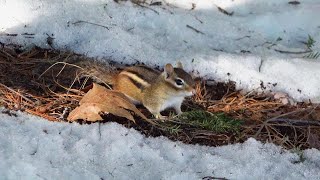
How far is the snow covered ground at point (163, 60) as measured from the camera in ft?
10.1

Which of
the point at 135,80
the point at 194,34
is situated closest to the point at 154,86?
the point at 135,80

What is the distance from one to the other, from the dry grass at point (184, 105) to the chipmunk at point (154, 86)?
0.33 feet

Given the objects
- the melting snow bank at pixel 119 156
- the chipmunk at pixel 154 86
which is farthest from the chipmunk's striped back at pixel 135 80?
the melting snow bank at pixel 119 156

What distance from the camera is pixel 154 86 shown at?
3693 mm

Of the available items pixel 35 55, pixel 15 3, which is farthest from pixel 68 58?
pixel 15 3

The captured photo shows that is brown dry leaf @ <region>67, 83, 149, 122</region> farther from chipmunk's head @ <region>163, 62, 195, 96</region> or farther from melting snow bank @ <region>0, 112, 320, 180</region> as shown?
chipmunk's head @ <region>163, 62, 195, 96</region>

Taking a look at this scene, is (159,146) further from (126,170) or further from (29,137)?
(29,137)

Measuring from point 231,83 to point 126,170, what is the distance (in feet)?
3.88

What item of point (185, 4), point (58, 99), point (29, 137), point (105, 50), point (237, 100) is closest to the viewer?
point (29, 137)

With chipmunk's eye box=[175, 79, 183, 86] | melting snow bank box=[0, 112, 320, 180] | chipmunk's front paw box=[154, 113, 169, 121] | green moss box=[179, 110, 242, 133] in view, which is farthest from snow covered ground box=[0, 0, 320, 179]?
chipmunk's eye box=[175, 79, 183, 86]

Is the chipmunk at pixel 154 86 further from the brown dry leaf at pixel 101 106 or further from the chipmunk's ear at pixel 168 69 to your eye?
the brown dry leaf at pixel 101 106

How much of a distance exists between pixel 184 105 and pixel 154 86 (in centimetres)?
25

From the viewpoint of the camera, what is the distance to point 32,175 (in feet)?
9.51

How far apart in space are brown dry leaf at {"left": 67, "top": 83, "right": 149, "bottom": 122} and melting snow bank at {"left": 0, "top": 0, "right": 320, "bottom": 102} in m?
0.62
